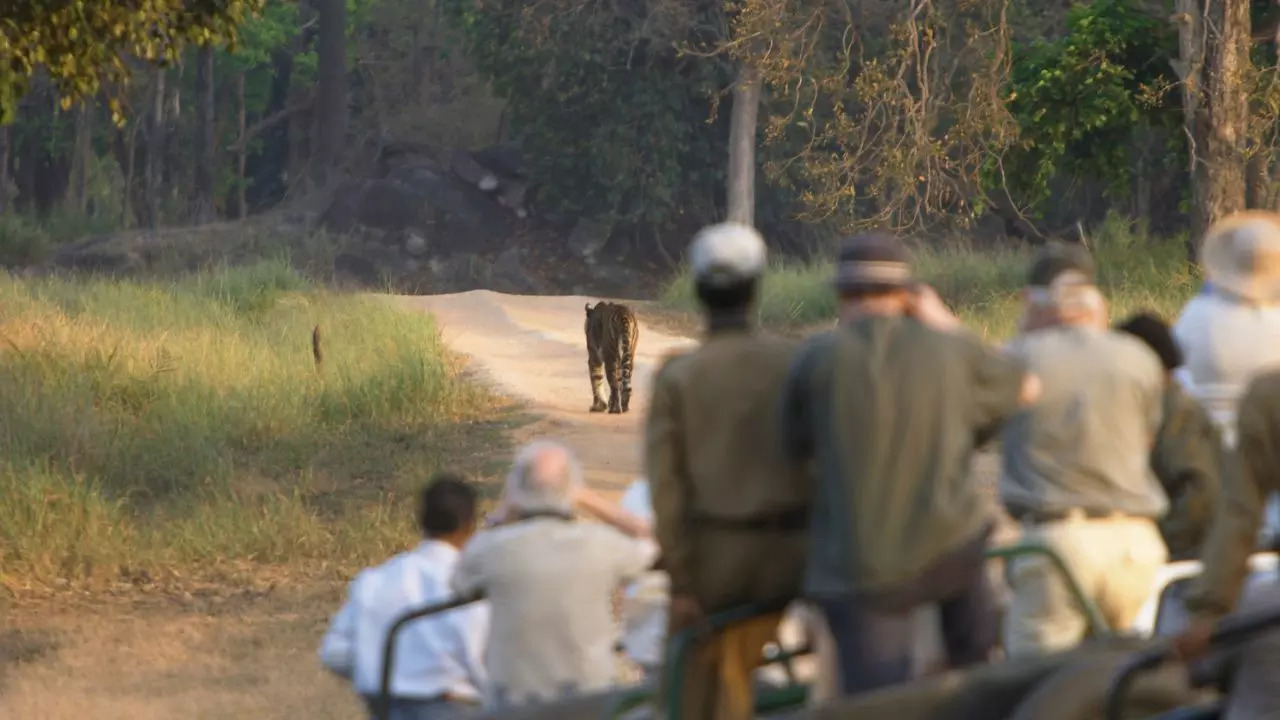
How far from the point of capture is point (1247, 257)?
6539mm

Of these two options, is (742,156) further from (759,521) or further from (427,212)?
(759,521)

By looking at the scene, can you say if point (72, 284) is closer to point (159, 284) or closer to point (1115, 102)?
point (159, 284)

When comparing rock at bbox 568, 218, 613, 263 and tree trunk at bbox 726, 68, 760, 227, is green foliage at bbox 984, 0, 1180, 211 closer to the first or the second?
tree trunk at bbox 726, 68, 760, 227

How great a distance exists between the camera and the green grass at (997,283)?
2406 cm

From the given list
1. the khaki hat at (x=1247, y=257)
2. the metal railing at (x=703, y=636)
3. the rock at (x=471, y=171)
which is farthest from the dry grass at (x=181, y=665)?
the rock at (x=471, y=171)

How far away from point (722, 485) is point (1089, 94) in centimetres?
1969

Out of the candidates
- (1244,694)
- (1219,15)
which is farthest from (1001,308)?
(1244,694)

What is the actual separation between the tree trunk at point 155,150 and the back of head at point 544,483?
185 feet

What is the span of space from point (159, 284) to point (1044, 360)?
89.3 feet

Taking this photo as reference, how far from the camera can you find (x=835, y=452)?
17.0 feet

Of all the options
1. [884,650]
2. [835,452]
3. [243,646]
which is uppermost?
[835,452]

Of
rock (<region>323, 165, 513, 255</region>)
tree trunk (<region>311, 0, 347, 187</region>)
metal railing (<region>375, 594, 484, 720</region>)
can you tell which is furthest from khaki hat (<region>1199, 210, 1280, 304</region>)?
tree trunk (<region>311, 0, 347, 187</region>)

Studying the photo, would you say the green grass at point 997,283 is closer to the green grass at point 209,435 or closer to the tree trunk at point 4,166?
the green grass at point 209,435

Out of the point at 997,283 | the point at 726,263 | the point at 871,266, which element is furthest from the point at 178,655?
the point at 997,283
